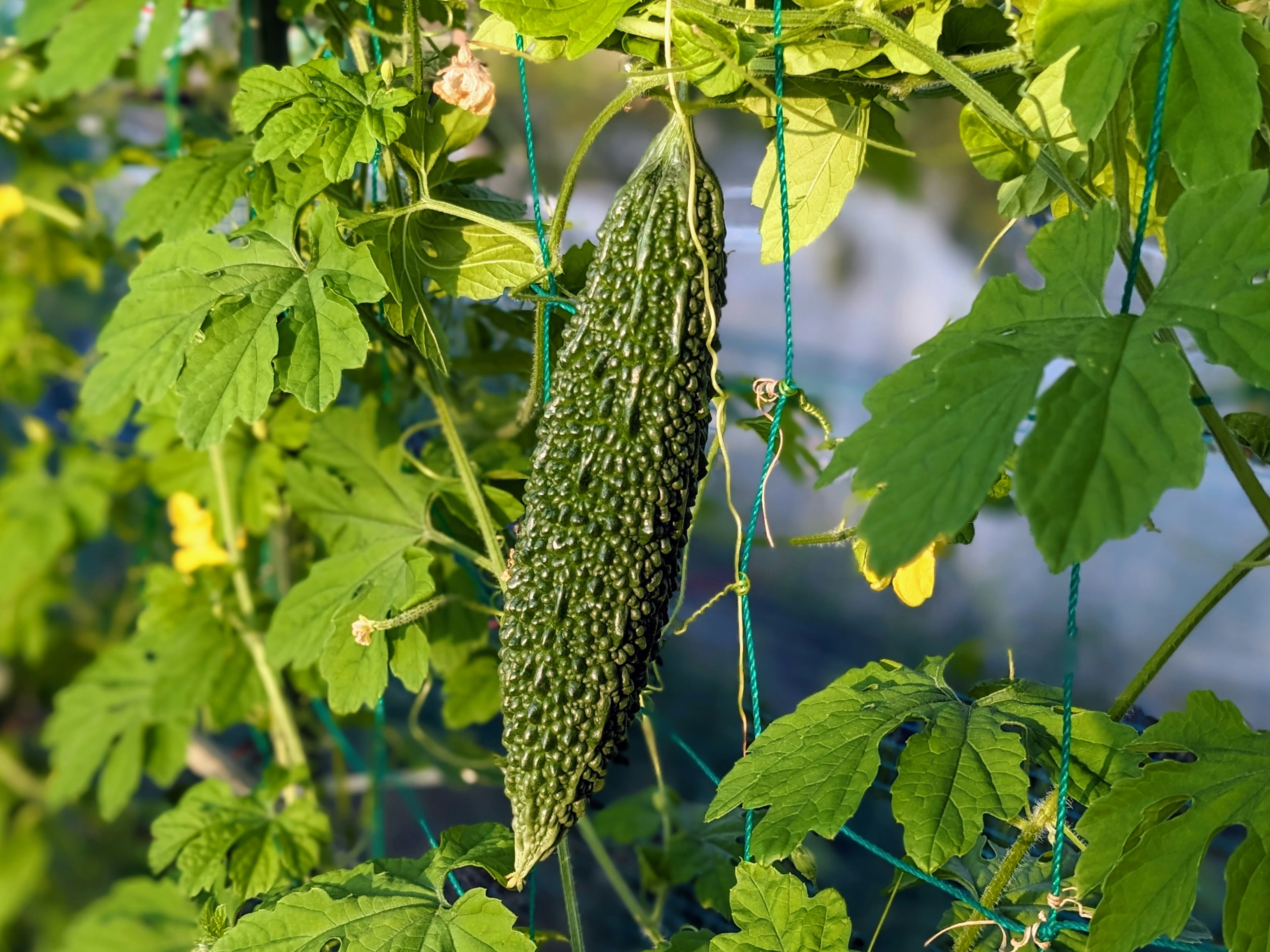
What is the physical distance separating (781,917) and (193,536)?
111 centimetres

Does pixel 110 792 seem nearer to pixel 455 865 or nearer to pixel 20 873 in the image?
pixel 455 865

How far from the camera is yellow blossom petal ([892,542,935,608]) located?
2.77 ft

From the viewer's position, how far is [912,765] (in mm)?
698

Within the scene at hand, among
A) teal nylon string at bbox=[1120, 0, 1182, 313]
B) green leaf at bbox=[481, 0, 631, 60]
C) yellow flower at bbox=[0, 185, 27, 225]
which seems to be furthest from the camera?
yellow flower at bbox=[0, 185, 27, 225]

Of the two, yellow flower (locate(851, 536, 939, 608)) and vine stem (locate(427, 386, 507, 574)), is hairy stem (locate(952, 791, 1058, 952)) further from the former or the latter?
vine stem (locate(427, 386, 507, 574))

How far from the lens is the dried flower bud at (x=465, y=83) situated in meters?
0.88

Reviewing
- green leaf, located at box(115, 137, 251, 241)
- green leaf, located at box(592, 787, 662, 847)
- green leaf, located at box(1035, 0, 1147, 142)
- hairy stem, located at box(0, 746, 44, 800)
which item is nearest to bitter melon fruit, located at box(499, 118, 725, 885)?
green leaf, located at box(1035, 0, 1147, 142)

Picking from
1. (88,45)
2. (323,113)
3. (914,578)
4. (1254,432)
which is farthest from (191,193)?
(1254,432)

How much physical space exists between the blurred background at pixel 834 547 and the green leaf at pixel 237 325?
13.6 inches

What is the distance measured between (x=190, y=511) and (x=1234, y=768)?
139cm

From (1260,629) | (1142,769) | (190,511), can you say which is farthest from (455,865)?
(1260,629)

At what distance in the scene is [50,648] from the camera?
2789mm

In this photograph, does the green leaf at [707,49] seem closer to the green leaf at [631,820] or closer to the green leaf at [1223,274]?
the green leaf at [1223,274]

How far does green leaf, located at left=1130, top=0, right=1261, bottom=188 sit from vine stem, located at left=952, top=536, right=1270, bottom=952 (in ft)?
0.89
